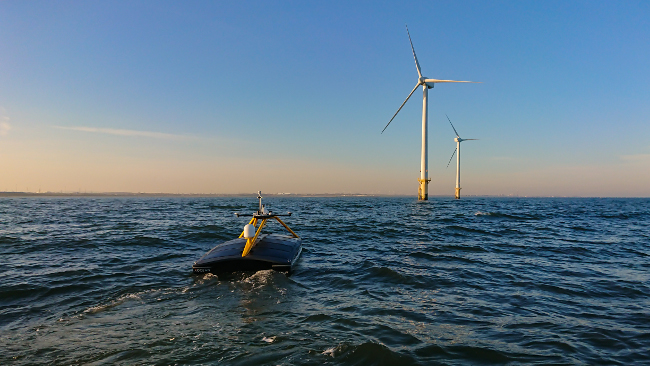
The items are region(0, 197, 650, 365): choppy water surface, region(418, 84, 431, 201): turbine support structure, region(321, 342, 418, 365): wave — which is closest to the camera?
region(321, 342, 418, 365): wave

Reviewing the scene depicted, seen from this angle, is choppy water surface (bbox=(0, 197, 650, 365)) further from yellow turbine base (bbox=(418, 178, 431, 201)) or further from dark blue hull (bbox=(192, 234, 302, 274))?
yellow turbine base (bbox=(418, 178, 431, 201))

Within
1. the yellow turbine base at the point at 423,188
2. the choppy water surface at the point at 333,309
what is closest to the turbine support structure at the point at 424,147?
the yellow turbine base at the point at 423,188

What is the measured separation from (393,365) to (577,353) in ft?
12.2

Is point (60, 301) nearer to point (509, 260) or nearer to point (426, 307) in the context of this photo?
point (426, 307)

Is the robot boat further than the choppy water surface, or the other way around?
the robot boat

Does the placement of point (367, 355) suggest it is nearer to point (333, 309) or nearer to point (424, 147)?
point (333, 309)

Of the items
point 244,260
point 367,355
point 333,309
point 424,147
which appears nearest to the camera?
point 367,355

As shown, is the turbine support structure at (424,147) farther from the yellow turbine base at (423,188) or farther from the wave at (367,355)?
the wave at (367,355)

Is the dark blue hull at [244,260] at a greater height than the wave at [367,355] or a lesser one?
greater

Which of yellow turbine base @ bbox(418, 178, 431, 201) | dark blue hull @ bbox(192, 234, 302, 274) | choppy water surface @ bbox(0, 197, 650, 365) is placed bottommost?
choppy water surface @ bbox(0, 197, 650, 365)

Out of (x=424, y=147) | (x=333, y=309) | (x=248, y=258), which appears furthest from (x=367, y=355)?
(x=424, y=147)

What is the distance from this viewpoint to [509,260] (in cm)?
1644

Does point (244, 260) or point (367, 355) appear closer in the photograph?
point (367, 355)

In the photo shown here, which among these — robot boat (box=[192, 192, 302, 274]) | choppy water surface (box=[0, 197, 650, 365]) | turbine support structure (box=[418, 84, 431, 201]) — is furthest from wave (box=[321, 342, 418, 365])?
turbine support structure (box=[418, 84, 431, 201])
